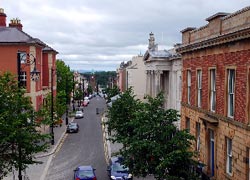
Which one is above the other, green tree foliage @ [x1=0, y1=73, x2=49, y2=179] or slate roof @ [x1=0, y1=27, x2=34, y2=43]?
slate roof @ [x1=0, y1=27, x2=34, y2=43]

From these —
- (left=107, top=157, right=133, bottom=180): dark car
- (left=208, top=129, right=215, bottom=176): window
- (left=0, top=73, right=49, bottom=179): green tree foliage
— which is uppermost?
(left=0, top=73, right=49, bottom=179): green tree foliage

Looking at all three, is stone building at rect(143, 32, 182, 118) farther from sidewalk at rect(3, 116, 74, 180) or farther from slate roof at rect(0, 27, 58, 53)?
slate roof at rect(0, 27, 58, 53)

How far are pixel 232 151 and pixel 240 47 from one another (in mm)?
4625

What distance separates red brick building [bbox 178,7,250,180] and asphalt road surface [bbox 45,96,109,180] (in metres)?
7.58

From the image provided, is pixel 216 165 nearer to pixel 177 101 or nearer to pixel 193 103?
pixel 193 103

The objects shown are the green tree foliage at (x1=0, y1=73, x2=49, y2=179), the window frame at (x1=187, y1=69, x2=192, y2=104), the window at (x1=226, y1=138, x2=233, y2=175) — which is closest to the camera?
the green tree foliage at (x1=0, y1=73, x2=49, y2=179)

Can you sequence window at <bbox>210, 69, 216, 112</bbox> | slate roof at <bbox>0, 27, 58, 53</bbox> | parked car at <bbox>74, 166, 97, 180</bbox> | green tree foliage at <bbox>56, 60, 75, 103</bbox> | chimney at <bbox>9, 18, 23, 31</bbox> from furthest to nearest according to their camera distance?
green tree foliage at <bbox>56, 60, 75, 103</bbox> → chimney at <bbox>9, 18, 23, 31</bbox> → slate roof at <bbox>0, 27, 58, 53</bbox> → parked car at <bbox>74, 166, 97, 180</bbox> → window at <bbox>210, 69, 216, 112</bbox>

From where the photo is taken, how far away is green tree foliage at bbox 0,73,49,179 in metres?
17.9

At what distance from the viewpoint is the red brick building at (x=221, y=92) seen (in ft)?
57.7

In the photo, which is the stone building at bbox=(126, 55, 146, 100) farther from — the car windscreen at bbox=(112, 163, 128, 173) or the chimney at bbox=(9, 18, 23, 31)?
the car windscreen at bbox=(112, 163, 128, 173)

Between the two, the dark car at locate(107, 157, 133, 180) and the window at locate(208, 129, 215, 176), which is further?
the dark car at locate(107, 157, 133, 180)

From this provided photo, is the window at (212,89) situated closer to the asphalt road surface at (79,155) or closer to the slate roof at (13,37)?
the asphalt road surface at (79,155)

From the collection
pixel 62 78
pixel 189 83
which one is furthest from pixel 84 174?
pixel 62 78

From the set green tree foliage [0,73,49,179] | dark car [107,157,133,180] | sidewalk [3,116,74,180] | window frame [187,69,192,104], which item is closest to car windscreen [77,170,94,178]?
dark car [107,157,133,180]
